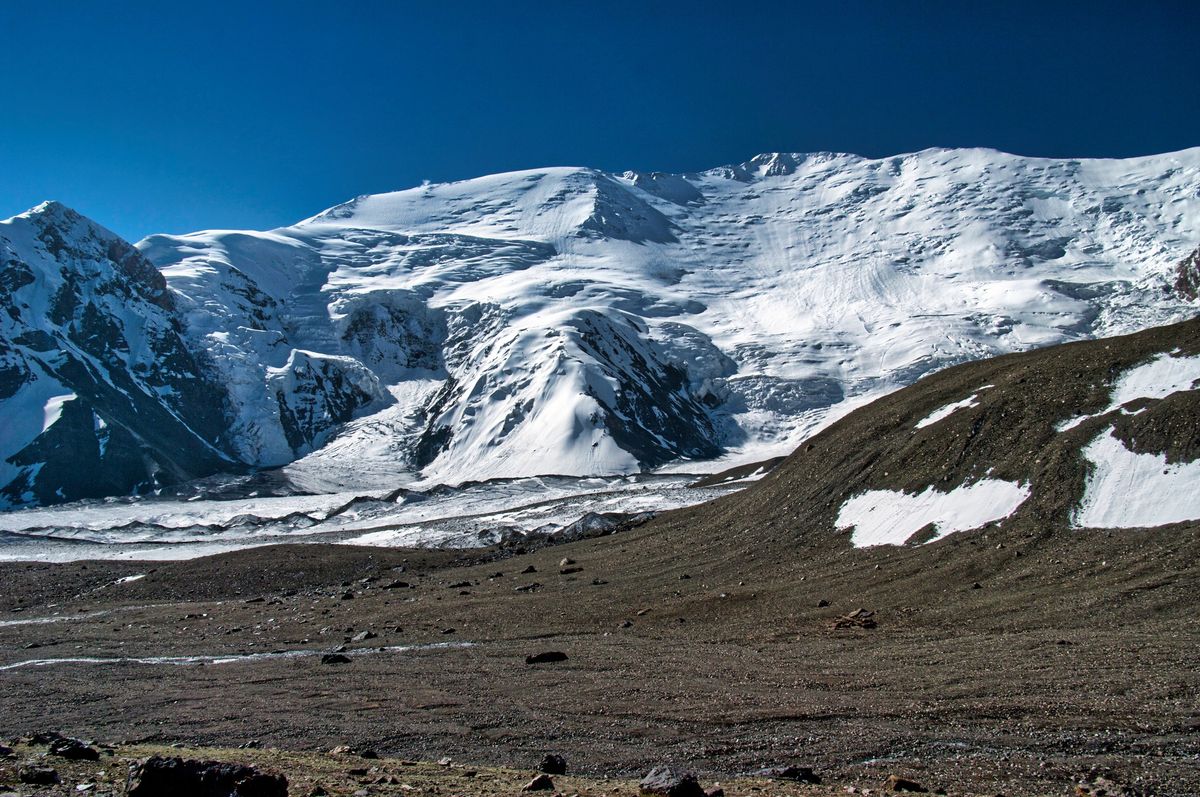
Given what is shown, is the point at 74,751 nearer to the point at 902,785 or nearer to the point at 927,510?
the point at 902,785

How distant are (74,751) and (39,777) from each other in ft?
6.94

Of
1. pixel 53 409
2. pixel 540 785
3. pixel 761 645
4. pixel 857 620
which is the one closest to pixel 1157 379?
pixel 857 620

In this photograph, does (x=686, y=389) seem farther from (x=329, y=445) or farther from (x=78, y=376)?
(x=78, y=376)

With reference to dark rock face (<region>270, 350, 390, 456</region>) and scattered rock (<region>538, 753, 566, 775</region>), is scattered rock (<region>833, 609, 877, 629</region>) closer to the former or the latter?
scattered rock (<region>538, 753, 566, 775</region>)

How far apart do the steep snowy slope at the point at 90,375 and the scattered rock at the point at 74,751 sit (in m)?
142

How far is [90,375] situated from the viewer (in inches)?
6240

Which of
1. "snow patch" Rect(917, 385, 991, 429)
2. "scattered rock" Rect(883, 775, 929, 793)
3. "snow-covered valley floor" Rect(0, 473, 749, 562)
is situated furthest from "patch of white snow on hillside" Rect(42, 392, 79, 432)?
"scattered rock" Rect(883, 775, 929, 793)

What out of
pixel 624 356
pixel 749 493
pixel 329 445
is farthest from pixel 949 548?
pixel 329 445

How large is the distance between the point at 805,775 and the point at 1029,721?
17.4ft

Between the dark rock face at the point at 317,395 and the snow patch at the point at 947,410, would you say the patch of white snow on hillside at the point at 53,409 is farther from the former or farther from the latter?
the snow patch at the point at 947,410

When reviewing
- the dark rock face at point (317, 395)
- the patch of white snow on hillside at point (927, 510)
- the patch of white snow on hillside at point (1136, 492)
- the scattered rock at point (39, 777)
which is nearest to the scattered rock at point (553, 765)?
the scattered rock at point (39, 777)

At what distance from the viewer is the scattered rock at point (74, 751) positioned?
42.1ft

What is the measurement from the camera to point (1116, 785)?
1270 centimetres

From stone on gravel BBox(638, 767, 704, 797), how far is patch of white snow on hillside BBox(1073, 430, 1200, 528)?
26495 millimetres
